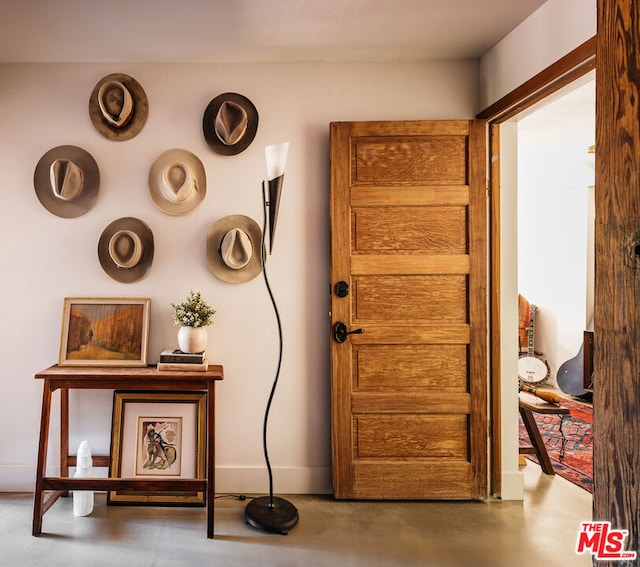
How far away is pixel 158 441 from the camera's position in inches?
98.3

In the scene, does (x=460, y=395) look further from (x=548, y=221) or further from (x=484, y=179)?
(x=548, y=221)

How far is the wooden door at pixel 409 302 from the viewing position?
2.52 metres

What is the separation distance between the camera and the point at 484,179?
253 cm

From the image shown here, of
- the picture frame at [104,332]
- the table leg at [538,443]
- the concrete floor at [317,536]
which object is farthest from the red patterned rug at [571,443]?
the picture frame at [104,332]

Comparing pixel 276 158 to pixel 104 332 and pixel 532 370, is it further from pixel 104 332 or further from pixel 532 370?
pixel 532 370

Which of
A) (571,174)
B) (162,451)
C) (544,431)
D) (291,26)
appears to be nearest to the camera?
(291,26)

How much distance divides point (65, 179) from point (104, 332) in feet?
2.88

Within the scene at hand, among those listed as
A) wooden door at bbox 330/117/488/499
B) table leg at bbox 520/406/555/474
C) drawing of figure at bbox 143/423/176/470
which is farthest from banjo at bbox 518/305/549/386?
drawing of figure at bbox 143/423/176/470

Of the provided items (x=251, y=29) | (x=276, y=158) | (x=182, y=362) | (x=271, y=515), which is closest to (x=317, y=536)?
(x=271, y=515)

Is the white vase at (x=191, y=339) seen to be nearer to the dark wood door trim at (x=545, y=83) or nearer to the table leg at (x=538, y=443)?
the dark wood door trim at (x=545, y=83)

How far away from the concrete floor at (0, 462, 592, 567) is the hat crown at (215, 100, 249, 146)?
2.05m

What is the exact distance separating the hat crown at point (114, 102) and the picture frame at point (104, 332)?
1020 millimetres

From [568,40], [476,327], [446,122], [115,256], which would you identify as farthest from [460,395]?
[115,256]

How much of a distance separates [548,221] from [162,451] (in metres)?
4.87
